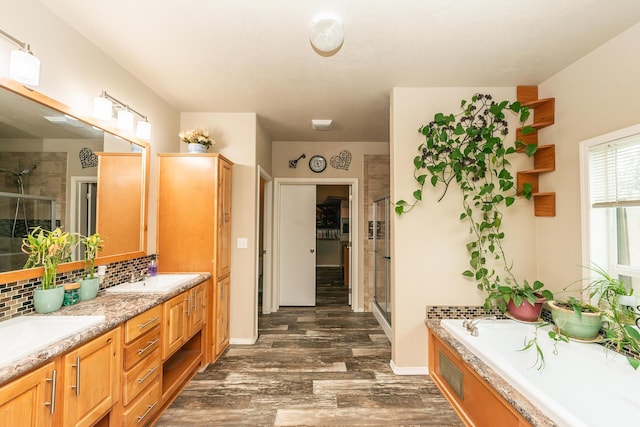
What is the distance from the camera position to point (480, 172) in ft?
8.13

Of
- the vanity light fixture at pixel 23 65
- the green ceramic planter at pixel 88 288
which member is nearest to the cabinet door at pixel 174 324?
the green ceramic planter at pixel 88 288

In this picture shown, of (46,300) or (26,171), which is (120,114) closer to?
(26,171)

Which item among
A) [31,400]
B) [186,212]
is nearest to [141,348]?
[31,400]

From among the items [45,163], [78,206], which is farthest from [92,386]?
[45,163]

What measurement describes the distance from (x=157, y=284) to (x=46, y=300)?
872mm

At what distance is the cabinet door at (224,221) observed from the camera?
2.72m

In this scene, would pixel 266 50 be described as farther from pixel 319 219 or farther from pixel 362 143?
pixel 319 219

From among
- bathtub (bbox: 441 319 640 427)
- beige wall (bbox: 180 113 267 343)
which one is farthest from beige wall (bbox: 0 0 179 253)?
bathtub (bbox: 441 319 640 427)

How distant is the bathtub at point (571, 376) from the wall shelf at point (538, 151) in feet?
3.48

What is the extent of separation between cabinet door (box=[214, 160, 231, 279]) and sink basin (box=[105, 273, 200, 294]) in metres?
0.28

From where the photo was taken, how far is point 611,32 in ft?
5.90

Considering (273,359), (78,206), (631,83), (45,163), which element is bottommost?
(273,359)

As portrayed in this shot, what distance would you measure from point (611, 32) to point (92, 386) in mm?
3629

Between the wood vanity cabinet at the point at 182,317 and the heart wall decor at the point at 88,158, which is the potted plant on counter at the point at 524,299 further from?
the heart wall decor at the point at 88,158
